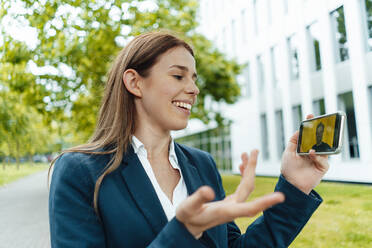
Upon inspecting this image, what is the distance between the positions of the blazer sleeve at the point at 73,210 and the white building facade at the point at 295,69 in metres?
1.63

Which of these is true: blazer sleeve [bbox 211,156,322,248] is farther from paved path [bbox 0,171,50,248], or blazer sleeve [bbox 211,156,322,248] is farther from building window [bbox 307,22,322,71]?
building window [bbox 307,22,322,71]

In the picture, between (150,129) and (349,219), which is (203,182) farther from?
(349,219)

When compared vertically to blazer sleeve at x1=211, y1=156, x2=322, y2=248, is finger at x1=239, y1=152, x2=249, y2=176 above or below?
above

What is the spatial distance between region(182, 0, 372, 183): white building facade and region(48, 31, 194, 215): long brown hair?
117 centimetres

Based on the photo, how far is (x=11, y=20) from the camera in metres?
4.18

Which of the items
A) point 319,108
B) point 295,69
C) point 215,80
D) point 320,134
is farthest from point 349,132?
point 215,80

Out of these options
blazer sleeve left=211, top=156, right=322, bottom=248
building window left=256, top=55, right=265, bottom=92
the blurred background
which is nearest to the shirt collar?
the blurred background

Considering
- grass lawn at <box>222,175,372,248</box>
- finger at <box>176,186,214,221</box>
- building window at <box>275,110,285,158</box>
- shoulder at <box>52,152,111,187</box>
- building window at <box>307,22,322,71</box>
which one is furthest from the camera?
building window at <box>275,110,285,158</box>

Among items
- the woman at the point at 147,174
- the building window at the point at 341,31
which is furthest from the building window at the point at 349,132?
the woman at the point at 147,174

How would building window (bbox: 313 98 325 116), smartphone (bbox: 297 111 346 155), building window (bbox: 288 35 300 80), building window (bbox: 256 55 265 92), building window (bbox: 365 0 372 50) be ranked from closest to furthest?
smartphone (bbox: 297 111 346 155)
building window (bbox: 365 0 372 50)
building window (bbox: 313 98 325 116)
building window (bbox: 288 35 300 80)
building window (bbox: 256 55 265 92)

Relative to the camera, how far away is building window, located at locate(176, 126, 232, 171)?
17469 mm

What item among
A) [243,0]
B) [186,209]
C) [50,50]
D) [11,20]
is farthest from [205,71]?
[186,209]

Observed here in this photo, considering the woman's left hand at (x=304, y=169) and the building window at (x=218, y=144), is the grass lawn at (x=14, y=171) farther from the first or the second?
the building window at (x=218, y=144)

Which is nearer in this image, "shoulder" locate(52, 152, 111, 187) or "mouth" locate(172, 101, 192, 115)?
"shoulder" locate(52, 152, 111, 187)
